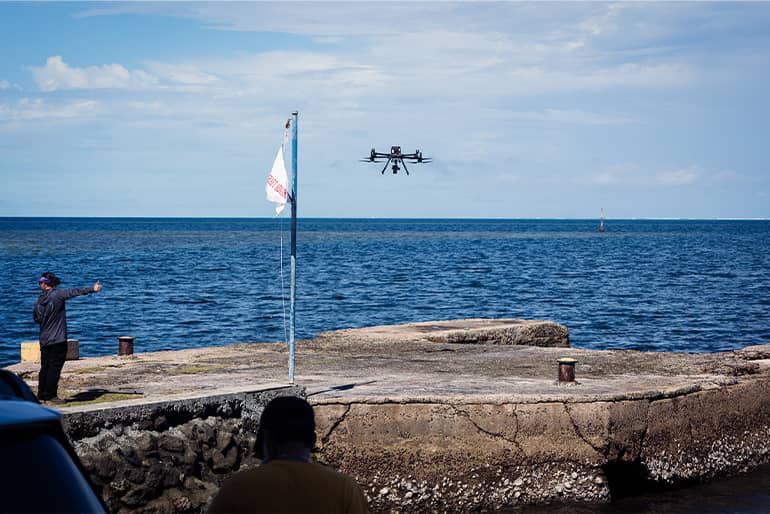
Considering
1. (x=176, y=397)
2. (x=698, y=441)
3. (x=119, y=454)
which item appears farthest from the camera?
(x=698, y=441)

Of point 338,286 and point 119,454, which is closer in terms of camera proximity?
point 119,454

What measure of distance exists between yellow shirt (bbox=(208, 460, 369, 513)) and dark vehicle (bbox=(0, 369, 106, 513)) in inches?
22.5

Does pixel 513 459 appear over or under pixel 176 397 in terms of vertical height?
under

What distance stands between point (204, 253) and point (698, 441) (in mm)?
84125

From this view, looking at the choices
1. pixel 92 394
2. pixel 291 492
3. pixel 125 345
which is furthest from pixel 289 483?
pixel 125 345

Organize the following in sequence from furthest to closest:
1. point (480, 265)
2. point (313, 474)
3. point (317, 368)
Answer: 1. point (480, 265)
2. point (317, 368)
3. point (313, 474)

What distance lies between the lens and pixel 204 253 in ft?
311

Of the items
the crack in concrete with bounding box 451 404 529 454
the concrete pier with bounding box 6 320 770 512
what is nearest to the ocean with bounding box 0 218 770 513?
the concrete pier with bounding box 6 320 770 512

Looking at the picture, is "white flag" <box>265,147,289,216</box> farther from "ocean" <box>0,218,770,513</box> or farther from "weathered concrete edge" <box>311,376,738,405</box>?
"ocean" <box>0,218,770,513</box>

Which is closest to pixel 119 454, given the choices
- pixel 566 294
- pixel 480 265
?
pixel 566 294

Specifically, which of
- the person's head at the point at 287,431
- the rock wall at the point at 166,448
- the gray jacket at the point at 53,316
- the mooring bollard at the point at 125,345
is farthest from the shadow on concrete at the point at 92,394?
the person's head at the point at 287,431

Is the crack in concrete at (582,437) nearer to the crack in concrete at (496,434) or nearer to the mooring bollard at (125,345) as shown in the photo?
the crack in concrete at (496,434)

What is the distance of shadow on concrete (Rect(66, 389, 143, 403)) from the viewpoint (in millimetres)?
12250

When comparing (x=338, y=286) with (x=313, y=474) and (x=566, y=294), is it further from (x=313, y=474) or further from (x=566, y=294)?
(x=313, y=474)
